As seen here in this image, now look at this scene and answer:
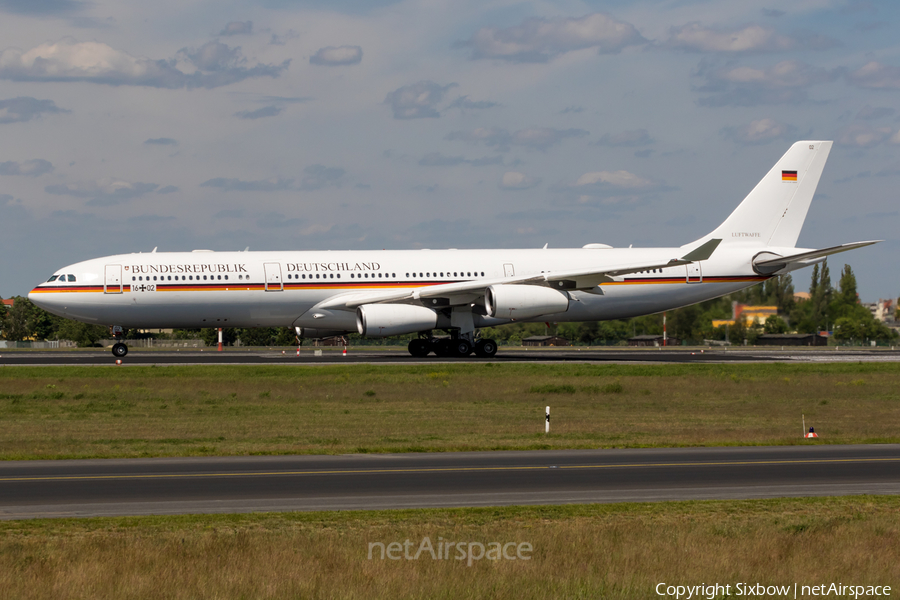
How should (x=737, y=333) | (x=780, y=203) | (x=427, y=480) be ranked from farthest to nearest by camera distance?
(x=737, y=333), (x=780, y=203), (x=427, y=480)

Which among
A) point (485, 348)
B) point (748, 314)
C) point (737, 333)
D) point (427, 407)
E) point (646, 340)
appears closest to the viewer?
point (427, 407)

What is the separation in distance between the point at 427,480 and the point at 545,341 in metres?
108

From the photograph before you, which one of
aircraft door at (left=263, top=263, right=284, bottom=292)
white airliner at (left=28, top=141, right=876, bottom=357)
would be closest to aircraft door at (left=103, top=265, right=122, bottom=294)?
white airliner at (left=28, top=141, right=876, bottom=357)

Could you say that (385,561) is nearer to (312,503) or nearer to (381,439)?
(312,503)

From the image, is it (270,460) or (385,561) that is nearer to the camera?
(385,561)

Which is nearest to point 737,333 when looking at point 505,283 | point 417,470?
point 505,283

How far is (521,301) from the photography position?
143 feet

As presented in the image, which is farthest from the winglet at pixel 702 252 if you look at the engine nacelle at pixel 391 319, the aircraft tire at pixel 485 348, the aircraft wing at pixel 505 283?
the engine nacelle at pixel 391 319

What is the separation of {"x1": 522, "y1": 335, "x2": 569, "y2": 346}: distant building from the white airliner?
65245 mm

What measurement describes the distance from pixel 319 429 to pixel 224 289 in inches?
883

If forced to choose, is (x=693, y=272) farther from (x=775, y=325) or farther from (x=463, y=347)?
(x=775, y=325)

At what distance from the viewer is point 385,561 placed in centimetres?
982

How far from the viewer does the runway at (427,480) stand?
13.4m

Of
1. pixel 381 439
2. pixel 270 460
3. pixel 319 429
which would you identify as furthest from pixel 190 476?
pixel 319 429
